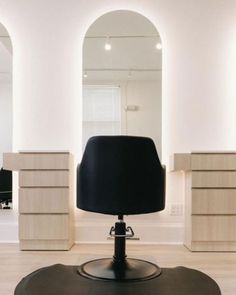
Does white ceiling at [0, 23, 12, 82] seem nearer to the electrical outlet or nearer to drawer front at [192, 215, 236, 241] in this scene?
the electrical outlet

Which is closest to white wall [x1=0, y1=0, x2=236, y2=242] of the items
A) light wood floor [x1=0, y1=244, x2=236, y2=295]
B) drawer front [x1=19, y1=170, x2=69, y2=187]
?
light wood floor [x1=0, y1=244, x2=236, y2=295]

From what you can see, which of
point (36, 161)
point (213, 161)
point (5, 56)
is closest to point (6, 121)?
point (5, 56)

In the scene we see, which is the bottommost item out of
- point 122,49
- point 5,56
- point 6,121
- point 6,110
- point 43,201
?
point 43,201

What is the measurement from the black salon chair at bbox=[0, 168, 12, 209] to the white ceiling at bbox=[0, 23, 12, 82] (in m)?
1.07

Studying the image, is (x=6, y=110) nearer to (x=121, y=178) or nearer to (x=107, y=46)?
(x=107, y=46)

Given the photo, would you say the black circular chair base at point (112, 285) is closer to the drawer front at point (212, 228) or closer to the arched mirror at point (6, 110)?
the drawer front at point (212, 228)

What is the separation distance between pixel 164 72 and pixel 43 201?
6.31 feet

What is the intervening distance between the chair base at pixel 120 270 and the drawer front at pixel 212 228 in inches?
29.2

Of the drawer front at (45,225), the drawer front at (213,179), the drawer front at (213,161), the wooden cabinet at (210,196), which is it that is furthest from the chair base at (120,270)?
the drawer front at (213,161)

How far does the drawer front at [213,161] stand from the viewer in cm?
328

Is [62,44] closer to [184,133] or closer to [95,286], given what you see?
[184,133]

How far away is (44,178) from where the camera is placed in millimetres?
3322

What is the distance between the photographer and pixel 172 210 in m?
3.77

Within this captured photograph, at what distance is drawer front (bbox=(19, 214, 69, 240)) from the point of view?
332 centimetres
